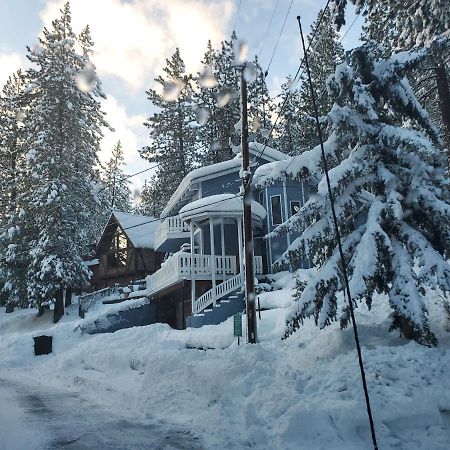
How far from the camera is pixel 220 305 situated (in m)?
19.2

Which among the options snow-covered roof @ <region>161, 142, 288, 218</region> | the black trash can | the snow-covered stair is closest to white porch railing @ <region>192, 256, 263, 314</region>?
the snow-covered stair

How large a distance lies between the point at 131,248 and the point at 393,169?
32.6m

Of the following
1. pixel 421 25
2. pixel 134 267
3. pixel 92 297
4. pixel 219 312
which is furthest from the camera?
pixel 134 267

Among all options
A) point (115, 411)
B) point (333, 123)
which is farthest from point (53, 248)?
point (333, 123)

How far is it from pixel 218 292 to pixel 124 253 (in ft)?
72.0

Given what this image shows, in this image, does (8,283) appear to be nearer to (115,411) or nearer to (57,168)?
(57,168)

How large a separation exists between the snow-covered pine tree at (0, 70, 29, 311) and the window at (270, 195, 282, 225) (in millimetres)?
17378

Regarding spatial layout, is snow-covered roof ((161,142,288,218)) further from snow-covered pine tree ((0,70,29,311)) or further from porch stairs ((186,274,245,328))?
snow-covered pine tree ((0,70,29,311))

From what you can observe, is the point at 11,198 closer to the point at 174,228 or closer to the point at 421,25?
the point at 174,228

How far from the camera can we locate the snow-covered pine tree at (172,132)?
1629 inches

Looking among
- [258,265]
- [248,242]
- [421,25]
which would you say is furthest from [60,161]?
[421,25]

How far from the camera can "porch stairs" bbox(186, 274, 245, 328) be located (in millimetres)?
18875

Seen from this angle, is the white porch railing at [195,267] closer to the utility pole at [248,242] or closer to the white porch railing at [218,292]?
the white porch railing at [218,292]

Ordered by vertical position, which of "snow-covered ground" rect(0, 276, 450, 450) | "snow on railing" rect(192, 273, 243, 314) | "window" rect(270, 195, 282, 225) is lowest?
"snow-covered ground" rect(0, 276, 450, 450)
